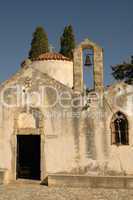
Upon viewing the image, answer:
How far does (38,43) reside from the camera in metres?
31.3

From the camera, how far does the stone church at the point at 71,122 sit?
1209 centimetres

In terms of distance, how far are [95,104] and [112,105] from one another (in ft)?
2.42

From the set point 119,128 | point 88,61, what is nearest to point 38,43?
point 88,61

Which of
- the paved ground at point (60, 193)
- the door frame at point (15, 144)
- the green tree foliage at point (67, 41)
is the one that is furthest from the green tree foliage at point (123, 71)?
the paved ground at point (60, 193)

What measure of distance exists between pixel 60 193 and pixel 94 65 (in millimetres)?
5722

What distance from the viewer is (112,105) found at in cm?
1226

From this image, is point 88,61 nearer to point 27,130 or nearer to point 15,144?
point 27,130

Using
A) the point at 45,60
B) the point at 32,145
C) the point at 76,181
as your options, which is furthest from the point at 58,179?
the point at 45,60

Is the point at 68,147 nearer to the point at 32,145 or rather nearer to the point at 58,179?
the point at 58,179

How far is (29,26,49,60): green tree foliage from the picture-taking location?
101 ft

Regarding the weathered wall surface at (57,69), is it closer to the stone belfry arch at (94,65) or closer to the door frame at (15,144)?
the stone belfry arch at (94,65)

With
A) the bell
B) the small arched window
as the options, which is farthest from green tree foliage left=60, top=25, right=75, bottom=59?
the small arched window

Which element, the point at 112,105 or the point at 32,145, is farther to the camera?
the point at 32,145

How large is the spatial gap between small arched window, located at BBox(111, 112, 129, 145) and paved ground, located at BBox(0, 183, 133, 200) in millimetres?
2072
